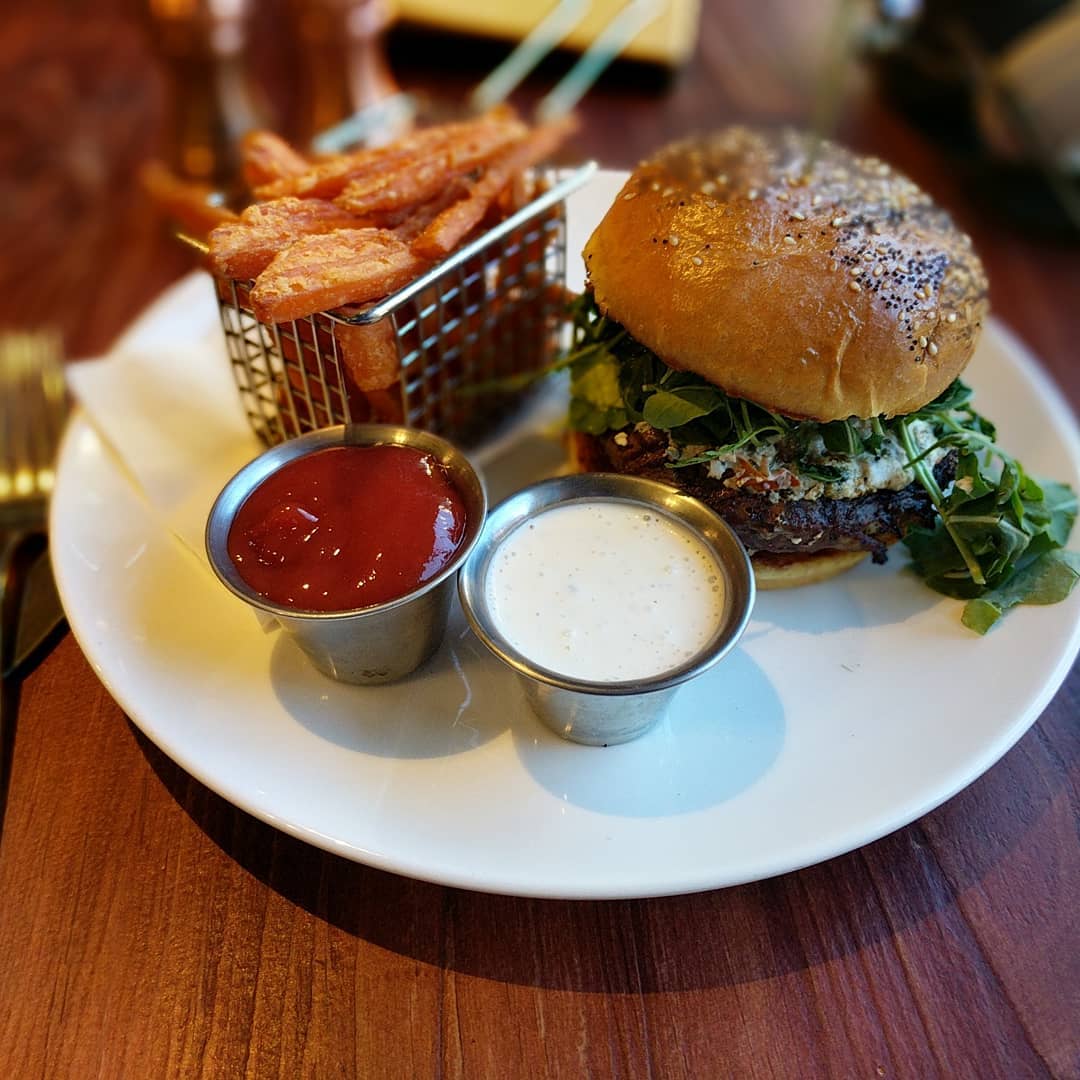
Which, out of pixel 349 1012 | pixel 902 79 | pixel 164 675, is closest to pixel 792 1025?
pixel 349 1012

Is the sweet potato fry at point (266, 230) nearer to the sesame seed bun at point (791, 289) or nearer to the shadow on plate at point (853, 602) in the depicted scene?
the sesame seed bun at point (791, 289)

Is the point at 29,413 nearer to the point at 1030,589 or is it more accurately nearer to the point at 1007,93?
the point at 1030,589

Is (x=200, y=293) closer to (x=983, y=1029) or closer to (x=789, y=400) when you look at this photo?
(x=789, y=400)

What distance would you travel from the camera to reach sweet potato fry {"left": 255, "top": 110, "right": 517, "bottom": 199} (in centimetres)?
194

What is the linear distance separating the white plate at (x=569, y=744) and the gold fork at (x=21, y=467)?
6.9 inches

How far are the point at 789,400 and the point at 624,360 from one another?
412 mm

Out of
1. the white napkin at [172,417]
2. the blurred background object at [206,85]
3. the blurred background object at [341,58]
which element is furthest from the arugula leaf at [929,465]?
the blurred background object at [206,85]

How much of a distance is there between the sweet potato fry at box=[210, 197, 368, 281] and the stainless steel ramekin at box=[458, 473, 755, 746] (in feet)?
2.17

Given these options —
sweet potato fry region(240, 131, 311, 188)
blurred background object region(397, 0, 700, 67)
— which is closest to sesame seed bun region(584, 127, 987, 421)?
sweet potato fry region(240, 131, 311, 188)

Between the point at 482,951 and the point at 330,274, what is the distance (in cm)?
121

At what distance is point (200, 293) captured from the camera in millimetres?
2684

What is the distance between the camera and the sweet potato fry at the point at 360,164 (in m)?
1.94

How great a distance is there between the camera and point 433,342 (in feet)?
6.81

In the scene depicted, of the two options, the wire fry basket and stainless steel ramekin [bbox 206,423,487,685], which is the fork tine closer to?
the wire fry basket
